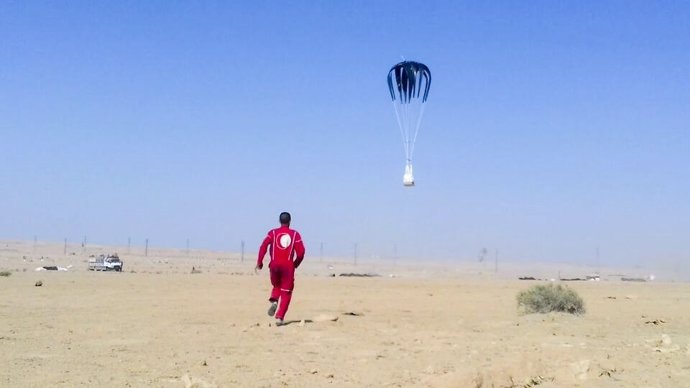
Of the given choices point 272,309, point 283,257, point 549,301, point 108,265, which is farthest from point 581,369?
point 108,265

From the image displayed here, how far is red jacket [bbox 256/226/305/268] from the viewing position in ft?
40.0

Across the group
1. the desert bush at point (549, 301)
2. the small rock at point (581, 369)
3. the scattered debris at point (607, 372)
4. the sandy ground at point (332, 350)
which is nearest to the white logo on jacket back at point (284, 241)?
the sandy ground at point (332, 350)

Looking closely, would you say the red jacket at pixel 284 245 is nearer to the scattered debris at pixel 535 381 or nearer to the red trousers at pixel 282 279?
the red trousers at pixel 282 279

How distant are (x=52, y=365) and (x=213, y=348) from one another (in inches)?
78.9

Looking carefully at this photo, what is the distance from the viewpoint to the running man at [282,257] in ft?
39.3

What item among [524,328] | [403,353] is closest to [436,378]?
[403,353]

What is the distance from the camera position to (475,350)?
28.9 feet


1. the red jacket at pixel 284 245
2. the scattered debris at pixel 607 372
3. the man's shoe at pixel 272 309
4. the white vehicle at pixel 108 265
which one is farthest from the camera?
the white vehicle at pixel 108 265

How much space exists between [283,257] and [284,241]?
29cm

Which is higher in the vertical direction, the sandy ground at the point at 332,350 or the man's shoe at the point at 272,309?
the man's shoe at the point at 272,309

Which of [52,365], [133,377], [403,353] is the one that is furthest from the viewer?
[403,353]

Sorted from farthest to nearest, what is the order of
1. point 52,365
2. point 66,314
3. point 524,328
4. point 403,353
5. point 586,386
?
point 66,314, point 524,328, point 403,353, point 52,365, point 586,386

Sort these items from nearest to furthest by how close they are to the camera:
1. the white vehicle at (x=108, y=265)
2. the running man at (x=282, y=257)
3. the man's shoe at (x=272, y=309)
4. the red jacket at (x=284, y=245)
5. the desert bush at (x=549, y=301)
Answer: the man's shoe at (x=272, y=309) < the running man at (x=282, y=257) < the red jacket at (x=284, y=245) < the desert bush at (x=549, y=301) < the white vehicle at (x=108, y=265)

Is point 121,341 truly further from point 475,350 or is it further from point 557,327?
point 557,327
